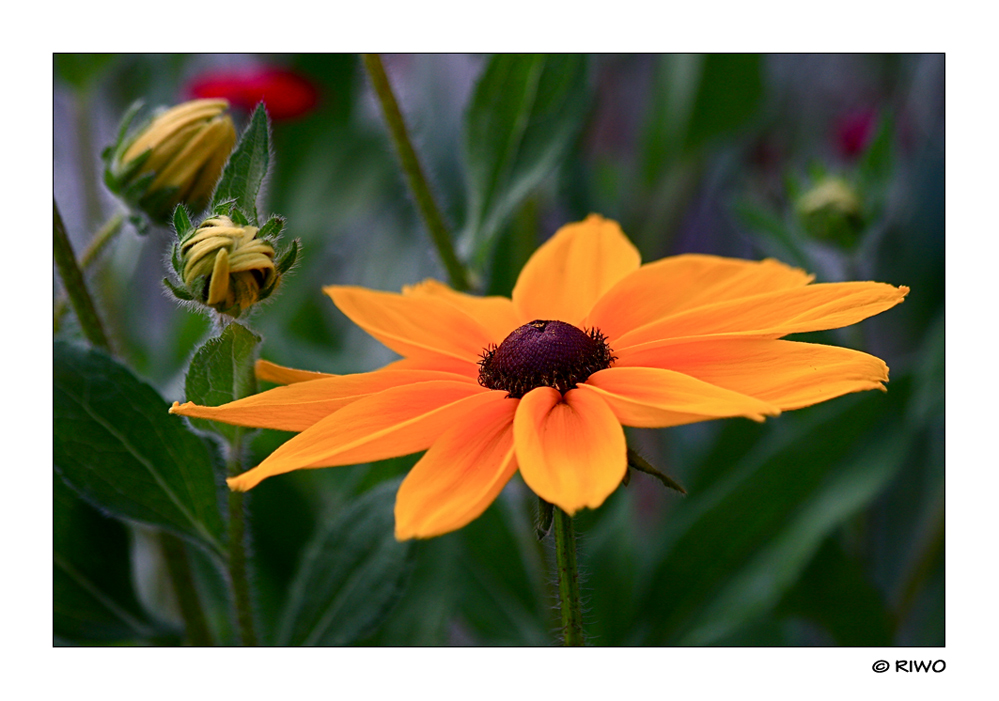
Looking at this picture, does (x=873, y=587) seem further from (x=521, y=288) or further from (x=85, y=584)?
(x=85, y=584)

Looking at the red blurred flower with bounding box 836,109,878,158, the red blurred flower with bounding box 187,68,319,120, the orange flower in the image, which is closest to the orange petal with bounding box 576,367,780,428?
the orange flower

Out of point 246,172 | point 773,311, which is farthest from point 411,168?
point 773,311

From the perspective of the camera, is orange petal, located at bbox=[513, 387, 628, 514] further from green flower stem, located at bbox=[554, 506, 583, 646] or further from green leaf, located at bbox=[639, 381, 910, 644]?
green leaf, located at bbox=[639, 381, 910, 644]

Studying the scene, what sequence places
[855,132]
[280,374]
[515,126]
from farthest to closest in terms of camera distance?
[855,132] → [515,126] → [280,374]

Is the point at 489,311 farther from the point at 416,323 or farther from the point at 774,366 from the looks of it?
the point at 774,366

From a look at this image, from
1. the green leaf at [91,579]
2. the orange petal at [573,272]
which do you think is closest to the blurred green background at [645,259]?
the green leaf at [91,579]
